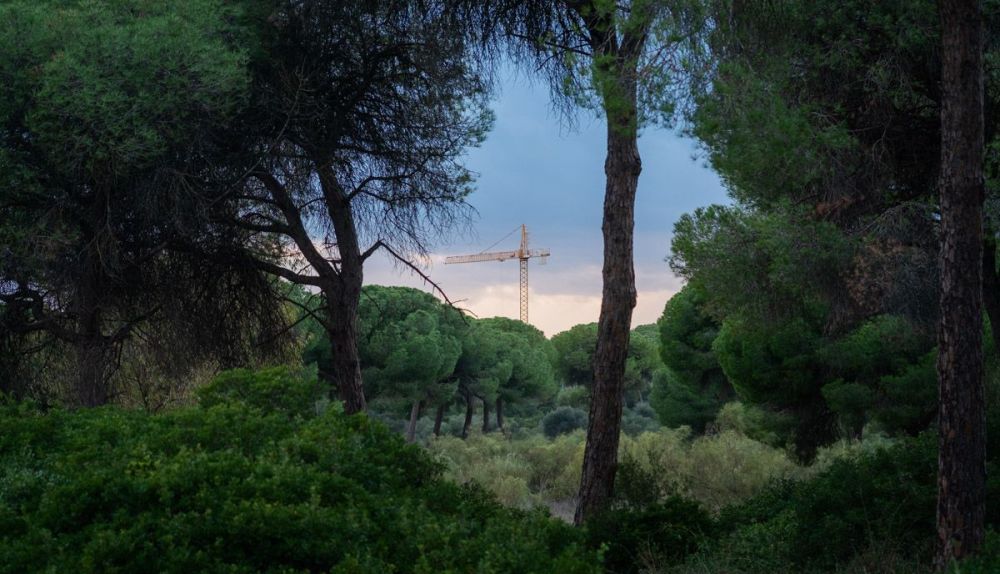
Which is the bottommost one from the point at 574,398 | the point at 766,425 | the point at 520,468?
the point at 520,468

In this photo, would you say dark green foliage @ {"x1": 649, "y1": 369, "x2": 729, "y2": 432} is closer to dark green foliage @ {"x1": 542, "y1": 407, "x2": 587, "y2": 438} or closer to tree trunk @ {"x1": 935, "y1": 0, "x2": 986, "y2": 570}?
dark green foliage @ {"x1": 542, "y1": 407, "x2": 587, "y2": 438}

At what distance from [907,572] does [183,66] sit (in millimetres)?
10261

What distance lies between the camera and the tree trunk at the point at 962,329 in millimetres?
7152

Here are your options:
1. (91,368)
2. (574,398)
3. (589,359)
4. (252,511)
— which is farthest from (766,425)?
(589,359)

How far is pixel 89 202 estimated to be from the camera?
13508mm

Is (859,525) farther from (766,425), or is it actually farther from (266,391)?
(766,425)

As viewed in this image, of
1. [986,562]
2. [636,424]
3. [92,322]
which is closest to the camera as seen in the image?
[986,562]

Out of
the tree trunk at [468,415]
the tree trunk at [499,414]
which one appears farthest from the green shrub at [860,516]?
the tree trunk at [499,414]

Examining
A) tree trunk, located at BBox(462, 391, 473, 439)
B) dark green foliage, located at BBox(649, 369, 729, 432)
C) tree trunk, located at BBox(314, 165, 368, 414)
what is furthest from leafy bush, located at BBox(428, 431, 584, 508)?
tree trunk, located at BBox(462, 391, 473, 439)

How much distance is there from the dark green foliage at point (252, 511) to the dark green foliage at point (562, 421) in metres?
36.1

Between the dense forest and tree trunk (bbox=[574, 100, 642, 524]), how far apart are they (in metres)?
0.03

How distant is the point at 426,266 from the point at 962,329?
950 centimetres

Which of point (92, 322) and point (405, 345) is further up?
point (405, 345)

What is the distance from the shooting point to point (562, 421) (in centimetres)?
4322
